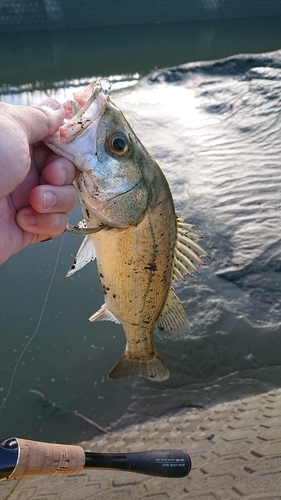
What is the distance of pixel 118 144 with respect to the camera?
168cm

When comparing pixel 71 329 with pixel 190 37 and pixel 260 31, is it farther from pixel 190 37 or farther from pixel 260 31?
pixel 260 31

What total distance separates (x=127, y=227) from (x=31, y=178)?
0.48 metres

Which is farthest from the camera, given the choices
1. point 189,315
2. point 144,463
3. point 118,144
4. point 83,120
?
point 189,315

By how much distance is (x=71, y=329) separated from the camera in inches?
168

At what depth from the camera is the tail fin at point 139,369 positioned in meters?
2.34

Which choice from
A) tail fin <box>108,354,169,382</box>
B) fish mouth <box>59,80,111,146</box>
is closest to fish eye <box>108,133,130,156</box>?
fish mouth <box>59,80,111,146</box>

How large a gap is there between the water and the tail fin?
1.36 meters

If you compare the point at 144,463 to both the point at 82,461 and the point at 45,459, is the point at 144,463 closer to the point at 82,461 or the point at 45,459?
the point at 82,461

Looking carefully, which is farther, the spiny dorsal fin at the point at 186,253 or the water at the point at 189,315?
the water at the point at 189,315

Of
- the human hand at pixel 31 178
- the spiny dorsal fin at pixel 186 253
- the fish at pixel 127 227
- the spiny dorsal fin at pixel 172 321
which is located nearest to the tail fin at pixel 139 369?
the fish at pixel 127 227

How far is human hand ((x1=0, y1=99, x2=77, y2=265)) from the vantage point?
5.10ft

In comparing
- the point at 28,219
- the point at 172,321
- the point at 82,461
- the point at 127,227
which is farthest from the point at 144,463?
the point at 28,219

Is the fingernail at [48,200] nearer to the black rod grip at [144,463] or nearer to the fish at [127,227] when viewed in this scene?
the fish at [127,227]

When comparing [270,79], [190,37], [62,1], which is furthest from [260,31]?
Result: [270,79]
